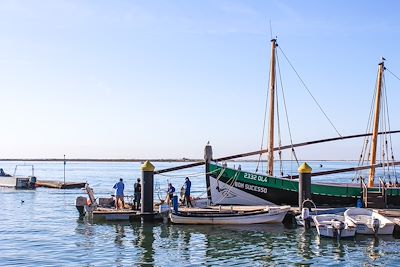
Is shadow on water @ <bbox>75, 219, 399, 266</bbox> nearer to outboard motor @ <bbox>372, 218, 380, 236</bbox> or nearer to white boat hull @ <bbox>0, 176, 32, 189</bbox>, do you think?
outboard motor @ <bbox>372, 218, 380, 236</bbox>

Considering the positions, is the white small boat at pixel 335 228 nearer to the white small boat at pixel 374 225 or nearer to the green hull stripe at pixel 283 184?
the white small boat at pixel 374 225

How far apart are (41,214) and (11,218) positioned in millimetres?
2546

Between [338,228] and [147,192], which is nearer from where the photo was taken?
[338,228]

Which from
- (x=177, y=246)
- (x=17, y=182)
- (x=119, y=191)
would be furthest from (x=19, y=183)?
(x=177, y=246)

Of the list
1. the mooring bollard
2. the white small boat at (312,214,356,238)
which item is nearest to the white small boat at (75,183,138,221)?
the mooring bollard

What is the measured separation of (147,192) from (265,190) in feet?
23.6

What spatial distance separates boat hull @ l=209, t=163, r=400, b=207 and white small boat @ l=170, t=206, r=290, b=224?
155 inches

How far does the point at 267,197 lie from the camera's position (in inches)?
1195

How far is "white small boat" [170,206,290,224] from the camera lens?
1016 inches

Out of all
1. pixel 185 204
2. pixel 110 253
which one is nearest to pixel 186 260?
pixel 110 253

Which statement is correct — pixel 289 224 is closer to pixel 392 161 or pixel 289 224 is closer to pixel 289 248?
pixel 289 248

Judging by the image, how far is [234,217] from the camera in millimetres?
25859

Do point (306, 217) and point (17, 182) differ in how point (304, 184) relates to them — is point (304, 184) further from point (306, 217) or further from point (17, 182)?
point (17, 182)

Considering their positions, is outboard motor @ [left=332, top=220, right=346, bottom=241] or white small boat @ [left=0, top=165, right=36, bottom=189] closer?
outboard motor @ [left=332, top=220, right=346, bottom=241]
